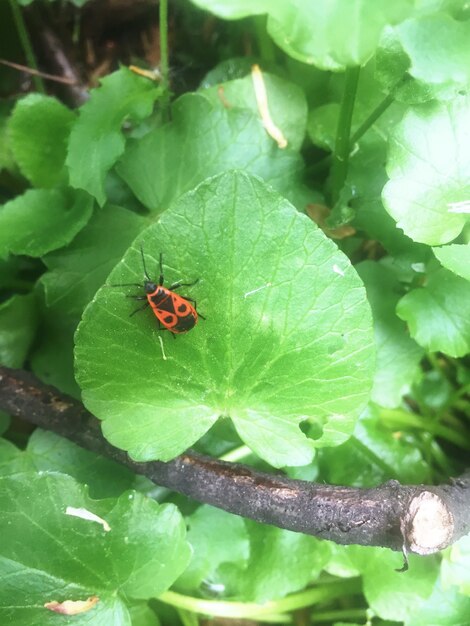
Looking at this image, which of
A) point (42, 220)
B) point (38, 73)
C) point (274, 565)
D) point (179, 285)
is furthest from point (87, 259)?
point (274, 565)

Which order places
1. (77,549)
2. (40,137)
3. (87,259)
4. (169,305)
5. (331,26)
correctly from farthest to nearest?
1. (40,137)
2. (87,259)
3. (77,549)
4. (169,305)
5. (331,26)

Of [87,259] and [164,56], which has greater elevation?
[164,56]

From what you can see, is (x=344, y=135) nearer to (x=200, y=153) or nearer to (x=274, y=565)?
(x=200, y=153)

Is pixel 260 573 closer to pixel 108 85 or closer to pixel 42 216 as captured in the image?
pixel 42 216

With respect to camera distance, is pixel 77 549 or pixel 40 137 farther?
pixel 40 137

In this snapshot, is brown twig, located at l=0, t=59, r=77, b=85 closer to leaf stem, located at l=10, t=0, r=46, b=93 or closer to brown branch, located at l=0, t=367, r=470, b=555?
leaf stem, located at l=10, t=0, r=46, b=93

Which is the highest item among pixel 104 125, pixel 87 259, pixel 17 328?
pixel 104 125

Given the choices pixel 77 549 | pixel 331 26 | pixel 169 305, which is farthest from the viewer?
pixel 77 549
